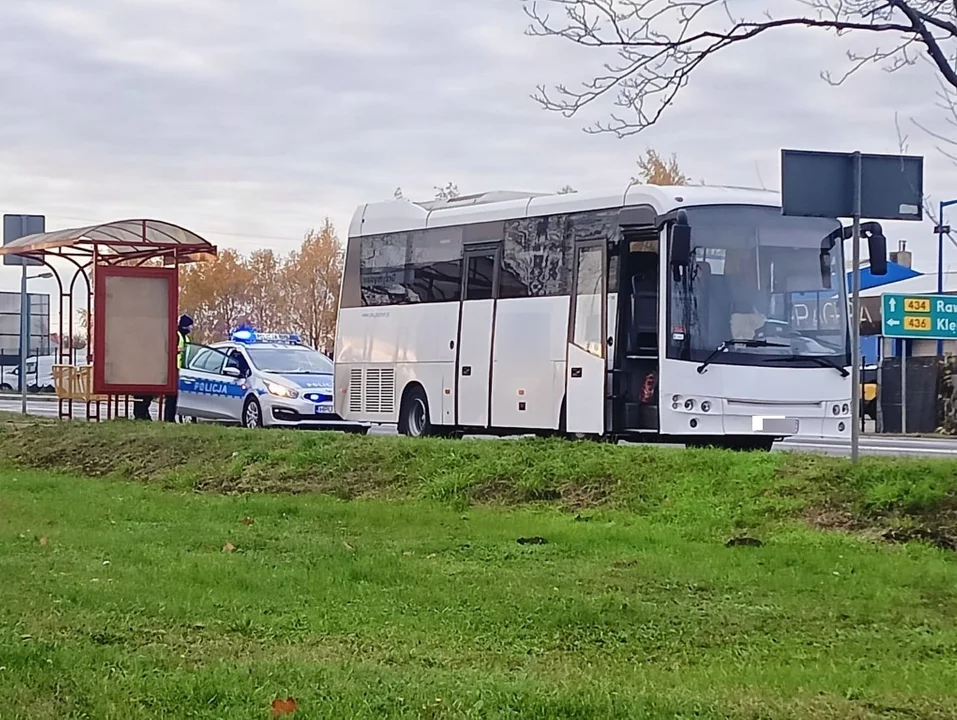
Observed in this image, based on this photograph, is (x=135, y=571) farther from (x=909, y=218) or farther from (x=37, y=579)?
(x=909, y=218)

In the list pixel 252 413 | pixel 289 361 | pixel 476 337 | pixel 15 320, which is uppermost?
pixel 15 320

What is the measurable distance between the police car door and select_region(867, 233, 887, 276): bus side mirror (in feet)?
Result: 38.3

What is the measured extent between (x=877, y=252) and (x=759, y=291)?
5.00 ft

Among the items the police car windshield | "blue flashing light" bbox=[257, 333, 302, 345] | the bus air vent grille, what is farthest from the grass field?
"blue flashing light" bbox=[257, 333, 302, 345]

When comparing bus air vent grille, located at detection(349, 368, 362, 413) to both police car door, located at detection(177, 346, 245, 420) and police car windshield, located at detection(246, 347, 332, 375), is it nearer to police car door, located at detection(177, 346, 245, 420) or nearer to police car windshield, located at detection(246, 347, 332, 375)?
police car windshield, located at detection(246, 347, 332, 375)

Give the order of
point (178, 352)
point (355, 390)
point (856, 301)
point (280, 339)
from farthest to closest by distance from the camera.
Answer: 1. point (280, 339)
2. point (355, 390)
3. point (178, 352)
4. point (856, 301)

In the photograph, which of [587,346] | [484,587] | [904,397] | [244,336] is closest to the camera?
[484,587]

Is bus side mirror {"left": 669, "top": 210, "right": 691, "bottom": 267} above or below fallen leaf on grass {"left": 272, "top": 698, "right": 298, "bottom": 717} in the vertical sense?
above

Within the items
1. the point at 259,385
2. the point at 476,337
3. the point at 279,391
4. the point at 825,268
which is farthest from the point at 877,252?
the point at 259,385

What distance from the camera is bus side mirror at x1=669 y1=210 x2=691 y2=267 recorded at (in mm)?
16062

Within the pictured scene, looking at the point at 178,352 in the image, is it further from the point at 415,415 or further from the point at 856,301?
the point at 856,301

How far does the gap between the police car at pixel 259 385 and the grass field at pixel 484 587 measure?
8.29 m

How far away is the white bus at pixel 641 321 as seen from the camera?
16062mm

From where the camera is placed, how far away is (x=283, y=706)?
18.1 ft
